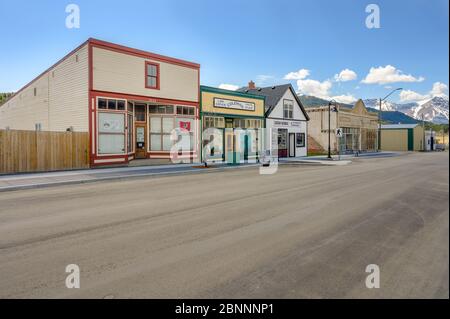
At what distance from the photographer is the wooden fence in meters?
16.7

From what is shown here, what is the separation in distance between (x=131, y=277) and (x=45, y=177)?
1334 centimetres

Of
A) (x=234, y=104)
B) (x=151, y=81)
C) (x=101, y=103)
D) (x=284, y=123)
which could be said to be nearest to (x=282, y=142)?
(x=284, y=123)

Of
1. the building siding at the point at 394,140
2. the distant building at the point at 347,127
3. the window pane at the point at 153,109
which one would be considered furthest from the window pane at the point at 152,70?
the building siding at the point at 394,140

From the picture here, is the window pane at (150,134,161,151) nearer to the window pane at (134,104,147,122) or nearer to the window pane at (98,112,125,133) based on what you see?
the window pane at (134,104,147,122)

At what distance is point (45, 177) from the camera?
50.5 ft

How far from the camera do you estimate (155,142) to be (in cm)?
2384

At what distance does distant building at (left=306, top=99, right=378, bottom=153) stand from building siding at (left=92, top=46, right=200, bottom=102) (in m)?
24.2

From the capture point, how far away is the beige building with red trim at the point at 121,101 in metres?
19.6

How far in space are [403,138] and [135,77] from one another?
58523 millimetres

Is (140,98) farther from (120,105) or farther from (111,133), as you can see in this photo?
(111,133)

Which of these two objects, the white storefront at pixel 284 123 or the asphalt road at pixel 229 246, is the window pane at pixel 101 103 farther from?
the white storefront at pixel 284 123

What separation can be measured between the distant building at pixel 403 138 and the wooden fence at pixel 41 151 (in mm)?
60936

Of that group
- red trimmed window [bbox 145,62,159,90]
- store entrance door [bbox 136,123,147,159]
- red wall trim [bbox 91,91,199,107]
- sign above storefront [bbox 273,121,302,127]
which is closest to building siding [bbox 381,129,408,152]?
sign above storefront [bbox 273,121,302,127]
